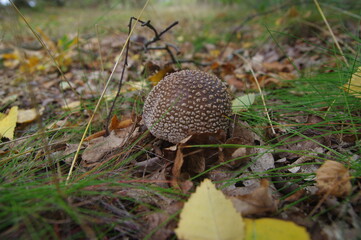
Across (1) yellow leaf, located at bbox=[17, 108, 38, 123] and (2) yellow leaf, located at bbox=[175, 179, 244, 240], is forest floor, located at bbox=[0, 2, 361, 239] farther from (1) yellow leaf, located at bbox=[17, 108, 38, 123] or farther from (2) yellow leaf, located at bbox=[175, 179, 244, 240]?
(2) yellow leaf, located at bbox=[175, 179, 244, 240]

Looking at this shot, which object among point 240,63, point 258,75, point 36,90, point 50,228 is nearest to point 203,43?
point 240,63

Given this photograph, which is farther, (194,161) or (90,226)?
(194,161)

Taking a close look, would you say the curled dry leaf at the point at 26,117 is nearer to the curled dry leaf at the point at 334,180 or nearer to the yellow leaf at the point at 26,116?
the yellow leaf at the point at 26,116

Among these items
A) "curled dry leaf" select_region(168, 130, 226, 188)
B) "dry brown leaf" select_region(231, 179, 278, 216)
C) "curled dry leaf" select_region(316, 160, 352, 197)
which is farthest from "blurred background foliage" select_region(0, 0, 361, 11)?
"curled dry leaf" select_region(316, 160, 352, 197)

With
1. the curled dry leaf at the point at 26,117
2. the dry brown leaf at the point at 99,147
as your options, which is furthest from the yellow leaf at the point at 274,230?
the curled dry leaf at the point at 26,117

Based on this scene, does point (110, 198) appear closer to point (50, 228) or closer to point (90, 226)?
point (90, 226)

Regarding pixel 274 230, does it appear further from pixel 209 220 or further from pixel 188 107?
pixel 188 107
